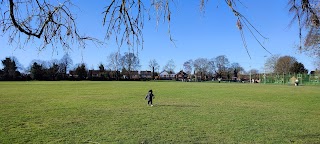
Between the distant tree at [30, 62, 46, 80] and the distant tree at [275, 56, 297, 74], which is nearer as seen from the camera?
the distant tree at [30, 62, 46, 80]

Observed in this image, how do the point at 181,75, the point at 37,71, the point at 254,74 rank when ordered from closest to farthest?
the point at 37,71 → the point at 254,74 → the point at 181,75

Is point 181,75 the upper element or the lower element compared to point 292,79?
upper

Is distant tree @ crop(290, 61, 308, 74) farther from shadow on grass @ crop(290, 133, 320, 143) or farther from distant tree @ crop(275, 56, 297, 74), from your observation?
shadow on grass @ crop(290, 133, 320, 143)

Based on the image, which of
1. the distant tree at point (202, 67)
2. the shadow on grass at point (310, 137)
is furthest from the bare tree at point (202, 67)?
the shadow on grass at point (310, 137)

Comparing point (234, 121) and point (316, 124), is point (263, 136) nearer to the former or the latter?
point (234, 121)

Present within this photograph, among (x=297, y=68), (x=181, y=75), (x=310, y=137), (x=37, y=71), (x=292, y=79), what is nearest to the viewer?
(x=310, y=137)

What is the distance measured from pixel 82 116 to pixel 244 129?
23.4 feet

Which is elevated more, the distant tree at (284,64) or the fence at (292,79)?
the distant tree at (284,64)

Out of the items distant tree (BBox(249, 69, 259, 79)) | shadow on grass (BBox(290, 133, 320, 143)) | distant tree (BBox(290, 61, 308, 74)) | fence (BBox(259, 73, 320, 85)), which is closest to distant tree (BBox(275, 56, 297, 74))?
distant tree (BBox(290, 61, 308, 74))

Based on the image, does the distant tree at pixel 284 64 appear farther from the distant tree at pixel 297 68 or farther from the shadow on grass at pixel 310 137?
the shadow on grass at pixel 310 137

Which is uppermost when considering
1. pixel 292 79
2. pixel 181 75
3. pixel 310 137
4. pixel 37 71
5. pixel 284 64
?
pixel 284 64

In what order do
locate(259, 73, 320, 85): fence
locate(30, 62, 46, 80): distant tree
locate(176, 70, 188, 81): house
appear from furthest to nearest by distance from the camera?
1. locate(176, 70, 188, 81): house
2. locate(30, 62, 46, 80): distant tree
3. locate(259, 73, 320, 85): fence

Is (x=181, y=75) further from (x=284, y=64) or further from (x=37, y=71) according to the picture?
(x=37, y=71)

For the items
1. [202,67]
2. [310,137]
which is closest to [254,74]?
[202,67]
